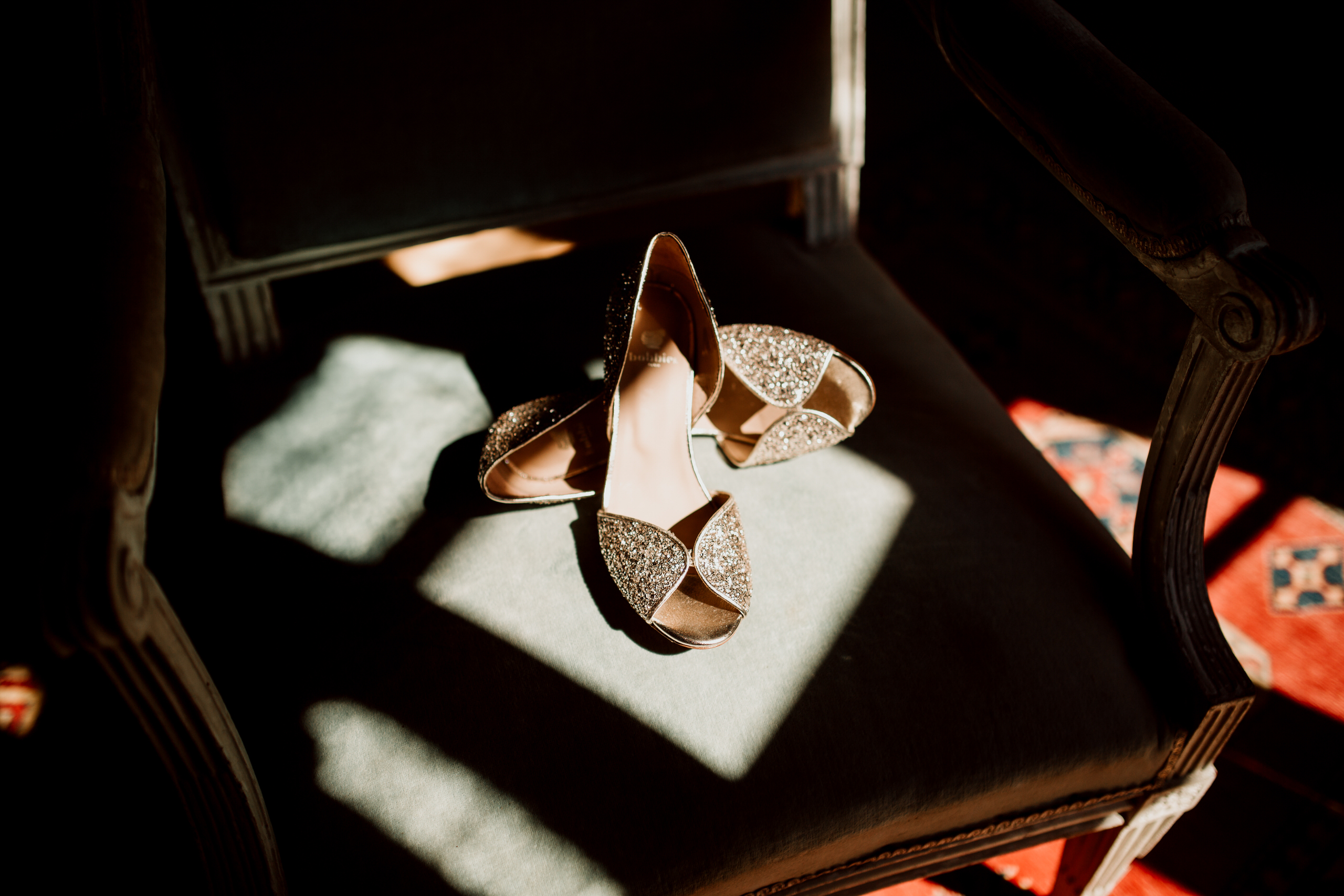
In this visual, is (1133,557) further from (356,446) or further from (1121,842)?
(356,446)

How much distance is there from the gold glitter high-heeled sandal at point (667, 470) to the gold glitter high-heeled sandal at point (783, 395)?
1.1 inches

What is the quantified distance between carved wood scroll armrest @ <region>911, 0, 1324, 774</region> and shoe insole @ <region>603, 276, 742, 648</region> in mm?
319

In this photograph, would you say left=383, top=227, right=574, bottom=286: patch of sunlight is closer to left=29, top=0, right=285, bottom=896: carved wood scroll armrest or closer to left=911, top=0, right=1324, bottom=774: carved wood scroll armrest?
left=29, top=0, right=285, bottom=896: carved wood scroll armrest

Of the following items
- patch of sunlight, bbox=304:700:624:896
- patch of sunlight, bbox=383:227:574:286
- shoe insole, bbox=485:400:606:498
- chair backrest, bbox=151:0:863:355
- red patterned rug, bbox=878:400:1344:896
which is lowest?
red patterned rug, bbox=878:400:1344:896

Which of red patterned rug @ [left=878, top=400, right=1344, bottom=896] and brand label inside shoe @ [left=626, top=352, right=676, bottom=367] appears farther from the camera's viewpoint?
red patterned rug @ [left=878, top=400, right=1344, bottom=896]

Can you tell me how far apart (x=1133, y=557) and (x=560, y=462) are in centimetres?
47

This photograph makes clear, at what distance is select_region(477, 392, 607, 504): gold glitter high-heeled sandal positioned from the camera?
0.66m

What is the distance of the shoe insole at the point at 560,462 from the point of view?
667mm

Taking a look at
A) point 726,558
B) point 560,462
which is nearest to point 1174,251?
point 726,558

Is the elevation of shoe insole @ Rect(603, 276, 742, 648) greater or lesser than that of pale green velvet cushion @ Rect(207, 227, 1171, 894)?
greater

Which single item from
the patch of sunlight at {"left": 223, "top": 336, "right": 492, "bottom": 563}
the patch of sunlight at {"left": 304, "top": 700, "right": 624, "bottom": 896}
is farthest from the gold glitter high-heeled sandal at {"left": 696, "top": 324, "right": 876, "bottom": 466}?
the patch of sunlight at {"left": 304, "top": 700, "right": 624, "bottom": 896}

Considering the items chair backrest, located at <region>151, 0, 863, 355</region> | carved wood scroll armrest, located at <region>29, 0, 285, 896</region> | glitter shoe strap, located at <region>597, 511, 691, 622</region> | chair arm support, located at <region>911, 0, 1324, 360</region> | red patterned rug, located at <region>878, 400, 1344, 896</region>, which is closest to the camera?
carved wood scroll armrest, located at <region>29, 0, 285, 896</region>

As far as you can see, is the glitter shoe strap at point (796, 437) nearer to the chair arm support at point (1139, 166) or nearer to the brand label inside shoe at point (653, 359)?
the brand label inside shoe at point (653, 359)

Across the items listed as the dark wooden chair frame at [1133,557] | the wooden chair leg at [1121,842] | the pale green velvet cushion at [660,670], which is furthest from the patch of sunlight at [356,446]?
the wooden chair leg at [1121,842]
